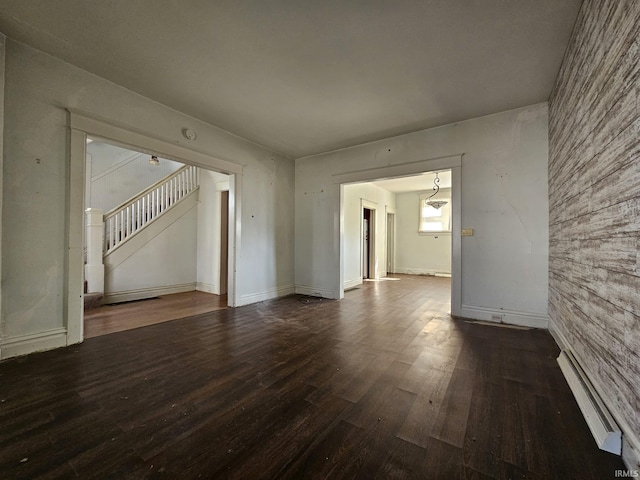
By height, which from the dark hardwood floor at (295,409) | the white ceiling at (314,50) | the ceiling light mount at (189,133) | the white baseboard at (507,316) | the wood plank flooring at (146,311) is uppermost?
the white ceiling at (314,50)

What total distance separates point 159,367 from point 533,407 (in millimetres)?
2756

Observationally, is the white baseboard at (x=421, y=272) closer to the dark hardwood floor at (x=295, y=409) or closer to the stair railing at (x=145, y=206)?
the dark hardwood floor at (x=295, y=409)

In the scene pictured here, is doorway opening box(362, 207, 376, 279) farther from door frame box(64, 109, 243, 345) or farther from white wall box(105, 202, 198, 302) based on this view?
door frame box(64, 109, 243, 345)

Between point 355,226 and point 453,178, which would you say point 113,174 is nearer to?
point 355,226

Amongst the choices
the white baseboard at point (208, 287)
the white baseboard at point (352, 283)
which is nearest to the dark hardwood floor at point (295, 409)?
the white baseboard at point (208, 287)

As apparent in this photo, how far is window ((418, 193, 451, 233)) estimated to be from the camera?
8.34 metres

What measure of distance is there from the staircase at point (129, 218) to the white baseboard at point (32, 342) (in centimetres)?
187

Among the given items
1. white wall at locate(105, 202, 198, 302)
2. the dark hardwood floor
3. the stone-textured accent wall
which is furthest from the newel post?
the stone-textured accent wall

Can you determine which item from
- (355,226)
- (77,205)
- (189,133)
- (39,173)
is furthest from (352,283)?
(39,173)

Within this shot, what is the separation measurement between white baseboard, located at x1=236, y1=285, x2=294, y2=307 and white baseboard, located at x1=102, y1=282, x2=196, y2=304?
2084 mm

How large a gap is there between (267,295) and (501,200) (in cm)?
400

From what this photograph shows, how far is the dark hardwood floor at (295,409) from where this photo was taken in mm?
1205

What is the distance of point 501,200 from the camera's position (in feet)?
11.3

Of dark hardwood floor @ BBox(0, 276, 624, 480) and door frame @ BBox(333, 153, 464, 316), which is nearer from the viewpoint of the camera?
dark hardwood floor @ BBox(0, 276, 624, 480)
